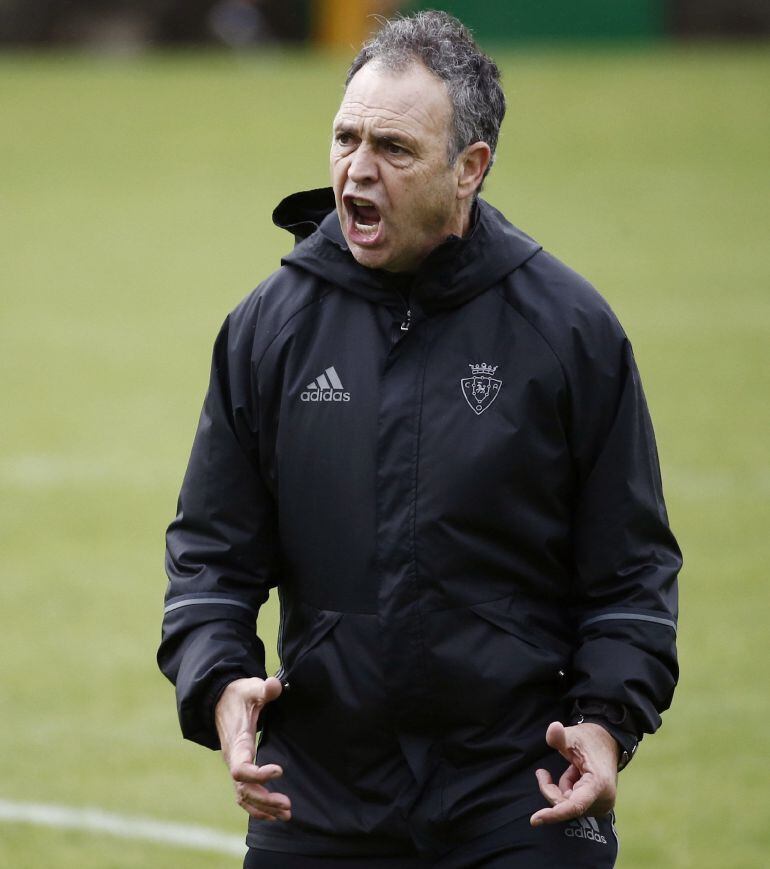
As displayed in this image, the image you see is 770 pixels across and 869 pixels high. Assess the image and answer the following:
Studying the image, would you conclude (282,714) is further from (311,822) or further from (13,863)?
(13,863)

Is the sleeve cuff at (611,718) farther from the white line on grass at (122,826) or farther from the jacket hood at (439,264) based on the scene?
the white line on grass at (122,826)

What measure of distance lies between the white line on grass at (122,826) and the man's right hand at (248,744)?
3.18 metres

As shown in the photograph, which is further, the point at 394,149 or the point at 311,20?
the point at 311,20

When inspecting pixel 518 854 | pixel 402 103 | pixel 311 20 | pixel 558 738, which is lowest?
pixel 311 20

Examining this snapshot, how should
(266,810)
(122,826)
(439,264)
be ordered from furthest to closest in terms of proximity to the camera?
(122,826) < (439,264) < (266,810)

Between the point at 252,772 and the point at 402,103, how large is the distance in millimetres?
1233

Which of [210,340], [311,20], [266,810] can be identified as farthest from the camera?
[311,20]

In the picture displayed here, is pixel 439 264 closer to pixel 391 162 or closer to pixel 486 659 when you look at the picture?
pixel 391 162

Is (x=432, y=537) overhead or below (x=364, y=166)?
below

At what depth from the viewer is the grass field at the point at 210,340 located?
23.7 ft

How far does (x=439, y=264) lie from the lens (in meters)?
3.43

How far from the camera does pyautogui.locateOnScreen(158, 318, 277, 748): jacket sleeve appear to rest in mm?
3479

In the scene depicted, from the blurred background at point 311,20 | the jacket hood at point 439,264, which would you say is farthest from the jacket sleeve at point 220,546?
the blurred background at point 311,20

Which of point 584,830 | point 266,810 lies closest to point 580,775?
point 584,830
